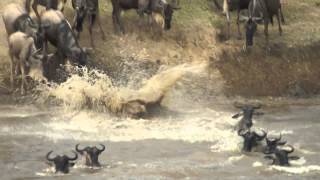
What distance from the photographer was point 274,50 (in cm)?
2392

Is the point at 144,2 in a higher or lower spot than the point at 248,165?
higher

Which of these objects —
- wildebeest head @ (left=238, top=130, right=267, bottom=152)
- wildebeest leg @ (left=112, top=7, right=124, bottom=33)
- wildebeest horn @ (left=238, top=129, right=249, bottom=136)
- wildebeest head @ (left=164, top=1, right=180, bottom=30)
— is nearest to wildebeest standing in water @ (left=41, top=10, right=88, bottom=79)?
wildebeest leg @ (left=112, top=7, right=124, bottom=33)

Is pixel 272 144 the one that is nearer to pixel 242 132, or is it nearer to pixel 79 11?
pixel 242 132

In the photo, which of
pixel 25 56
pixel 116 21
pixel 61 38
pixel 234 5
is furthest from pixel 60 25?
pixel 234 5

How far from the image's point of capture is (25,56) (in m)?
20.0

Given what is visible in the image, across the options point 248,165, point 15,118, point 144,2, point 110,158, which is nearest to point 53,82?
point 15,118

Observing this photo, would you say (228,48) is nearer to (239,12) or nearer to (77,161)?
(239,12)

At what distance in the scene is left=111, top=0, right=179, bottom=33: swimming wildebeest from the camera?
2350 cm

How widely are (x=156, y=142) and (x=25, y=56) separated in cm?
570

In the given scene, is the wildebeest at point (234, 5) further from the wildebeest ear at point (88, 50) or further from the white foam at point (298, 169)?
the white foam at point (298, 169)

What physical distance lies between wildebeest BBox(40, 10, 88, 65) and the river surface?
2049 millimetres

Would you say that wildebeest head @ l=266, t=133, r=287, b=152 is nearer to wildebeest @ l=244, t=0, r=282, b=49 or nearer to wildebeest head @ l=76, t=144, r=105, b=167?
wildebeest head @ l=76, t=144, r=105, b=167

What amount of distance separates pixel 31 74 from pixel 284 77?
7.68 meters

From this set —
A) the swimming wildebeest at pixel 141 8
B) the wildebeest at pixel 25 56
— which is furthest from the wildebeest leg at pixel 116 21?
the wildebeest at pixel 25 56
